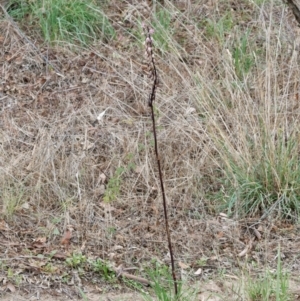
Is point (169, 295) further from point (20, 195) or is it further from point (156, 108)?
point (156, 108)

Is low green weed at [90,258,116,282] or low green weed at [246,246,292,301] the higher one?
low green weed at [246,246,292,301]

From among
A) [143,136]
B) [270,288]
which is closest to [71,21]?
[143,136]

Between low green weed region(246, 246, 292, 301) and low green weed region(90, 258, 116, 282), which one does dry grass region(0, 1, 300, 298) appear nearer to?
low green weed region(90, 258, 116, 282)

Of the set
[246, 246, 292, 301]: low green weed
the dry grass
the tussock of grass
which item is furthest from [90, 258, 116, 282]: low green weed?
the tussock of grass

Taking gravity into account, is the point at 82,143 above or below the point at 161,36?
below

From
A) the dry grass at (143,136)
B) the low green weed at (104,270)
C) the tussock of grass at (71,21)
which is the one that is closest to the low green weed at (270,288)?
the dry grass at (143,136)

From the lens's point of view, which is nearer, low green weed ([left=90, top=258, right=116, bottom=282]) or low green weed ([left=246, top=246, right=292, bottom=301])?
low green weed ([left=246, top=246, right=292, bottom=301])

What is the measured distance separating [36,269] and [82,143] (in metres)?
1.69

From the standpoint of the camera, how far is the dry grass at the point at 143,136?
16.4 ft

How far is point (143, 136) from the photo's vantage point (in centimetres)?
593

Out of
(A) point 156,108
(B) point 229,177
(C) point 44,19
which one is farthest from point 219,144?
(C) point 44,19

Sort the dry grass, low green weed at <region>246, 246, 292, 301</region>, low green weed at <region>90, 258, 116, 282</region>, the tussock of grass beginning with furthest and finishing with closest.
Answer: the tussock of grass
the dry grass
low green weed at <region>90, 258, 116, 282</region>
low green weed at <region>246, 246, 292, 301</region>

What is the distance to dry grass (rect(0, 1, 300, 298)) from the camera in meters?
5.01

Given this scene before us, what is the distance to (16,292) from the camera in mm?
4285
